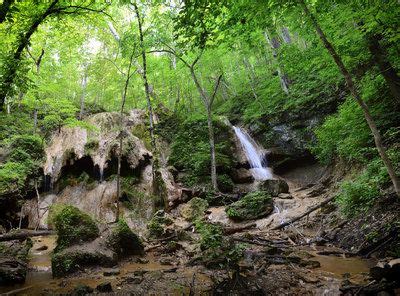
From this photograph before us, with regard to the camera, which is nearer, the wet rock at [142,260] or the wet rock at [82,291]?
the wet rock at [82,291]

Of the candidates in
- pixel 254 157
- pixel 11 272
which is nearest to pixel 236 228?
pixel 11 272

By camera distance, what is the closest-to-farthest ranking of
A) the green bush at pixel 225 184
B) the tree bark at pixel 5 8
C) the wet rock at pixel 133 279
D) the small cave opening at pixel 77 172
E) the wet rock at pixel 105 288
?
the wet rock at pixel 105 288
the wet rock at pixel 133 279
the tree bark at pixel 5 8
the small cave opening at pixel 77 172
the green bush at pixel 225 184

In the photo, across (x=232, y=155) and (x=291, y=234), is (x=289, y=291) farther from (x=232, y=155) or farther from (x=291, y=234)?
(x=232, y=155)

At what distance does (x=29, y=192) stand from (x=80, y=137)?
3.95 meters

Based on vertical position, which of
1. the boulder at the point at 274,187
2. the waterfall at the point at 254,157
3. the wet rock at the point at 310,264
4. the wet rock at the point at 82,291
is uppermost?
the waterfall at the point at 254,157

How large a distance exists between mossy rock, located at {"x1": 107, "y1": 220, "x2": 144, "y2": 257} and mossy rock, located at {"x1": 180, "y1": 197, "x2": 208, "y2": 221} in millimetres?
4369

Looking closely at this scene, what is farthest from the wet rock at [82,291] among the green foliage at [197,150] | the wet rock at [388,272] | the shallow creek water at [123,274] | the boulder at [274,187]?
the green foliage at [197,150]

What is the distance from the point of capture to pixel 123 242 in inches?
314

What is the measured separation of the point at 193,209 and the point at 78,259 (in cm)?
685

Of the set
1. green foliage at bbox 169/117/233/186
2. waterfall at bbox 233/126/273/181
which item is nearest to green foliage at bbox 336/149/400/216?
waterfall at bbox 233/126/273/181

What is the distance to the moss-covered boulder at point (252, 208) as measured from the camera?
1157cm

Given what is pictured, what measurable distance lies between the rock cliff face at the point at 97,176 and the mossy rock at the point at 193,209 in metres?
0.98

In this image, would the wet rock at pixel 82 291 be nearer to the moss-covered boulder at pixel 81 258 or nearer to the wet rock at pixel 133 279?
the wet rock at pixel 133 279

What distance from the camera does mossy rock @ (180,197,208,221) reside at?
12.5 meters
